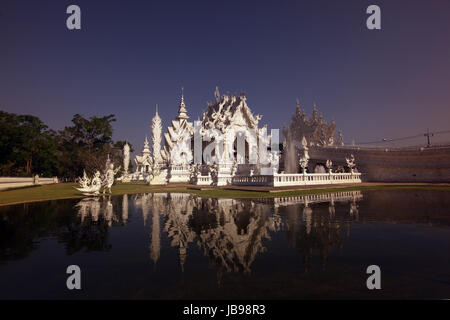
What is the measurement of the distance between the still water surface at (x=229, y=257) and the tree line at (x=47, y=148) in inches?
1409

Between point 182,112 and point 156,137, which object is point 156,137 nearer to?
point 156,137

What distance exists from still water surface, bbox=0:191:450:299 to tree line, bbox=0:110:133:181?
3580cm

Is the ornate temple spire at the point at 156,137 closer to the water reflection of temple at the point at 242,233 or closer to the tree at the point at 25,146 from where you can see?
the tree at the point at 25,146

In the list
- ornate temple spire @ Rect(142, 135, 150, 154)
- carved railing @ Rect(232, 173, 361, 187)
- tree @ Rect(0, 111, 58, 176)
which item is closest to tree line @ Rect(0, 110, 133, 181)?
tree @ Rect(0, 111, 58, 176)

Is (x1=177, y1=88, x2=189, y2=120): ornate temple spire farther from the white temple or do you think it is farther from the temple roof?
the temple roof

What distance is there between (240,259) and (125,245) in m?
3.02

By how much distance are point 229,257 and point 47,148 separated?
48.1 meters

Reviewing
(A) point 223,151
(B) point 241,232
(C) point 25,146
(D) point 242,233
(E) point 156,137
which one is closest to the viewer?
(D) point 242,233

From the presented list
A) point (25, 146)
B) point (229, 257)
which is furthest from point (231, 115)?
point (25, 146)

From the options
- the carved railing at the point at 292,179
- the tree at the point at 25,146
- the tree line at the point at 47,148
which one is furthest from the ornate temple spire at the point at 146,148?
the carved railing at the point at 292,179

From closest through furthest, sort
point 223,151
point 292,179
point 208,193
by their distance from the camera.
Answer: point 208,193 < point 292,179 < point 223,151

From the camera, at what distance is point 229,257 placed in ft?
15.9

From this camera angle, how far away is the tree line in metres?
37.5

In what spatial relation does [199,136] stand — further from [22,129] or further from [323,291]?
[323,291]
